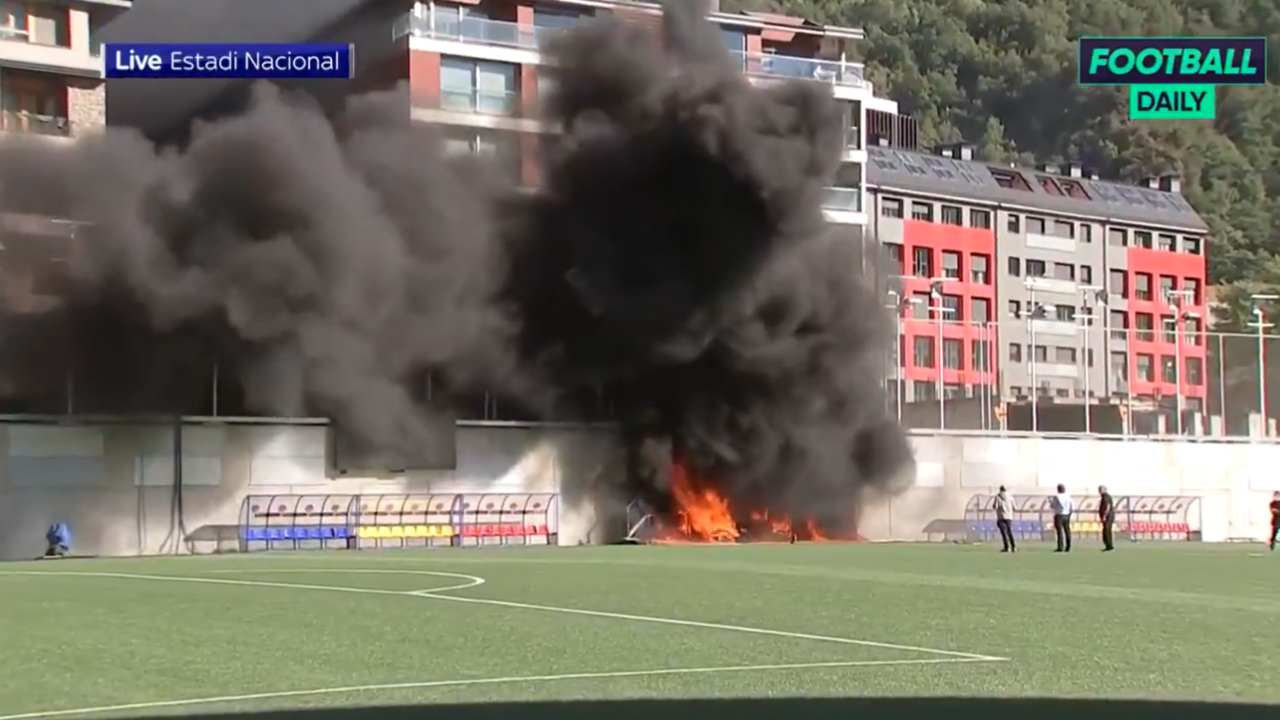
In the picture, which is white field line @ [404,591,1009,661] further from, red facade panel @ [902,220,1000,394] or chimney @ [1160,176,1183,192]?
chimney @ [1160,176,1183,192]

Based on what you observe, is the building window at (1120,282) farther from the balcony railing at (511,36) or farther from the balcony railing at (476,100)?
the balcony railing at (476,100)

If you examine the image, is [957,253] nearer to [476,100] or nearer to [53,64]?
[476,100]

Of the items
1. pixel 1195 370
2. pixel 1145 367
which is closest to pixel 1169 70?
pixel 1145 367

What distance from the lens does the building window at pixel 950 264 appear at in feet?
331

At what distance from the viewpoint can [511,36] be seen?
65188 mm

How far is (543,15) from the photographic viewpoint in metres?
68.0

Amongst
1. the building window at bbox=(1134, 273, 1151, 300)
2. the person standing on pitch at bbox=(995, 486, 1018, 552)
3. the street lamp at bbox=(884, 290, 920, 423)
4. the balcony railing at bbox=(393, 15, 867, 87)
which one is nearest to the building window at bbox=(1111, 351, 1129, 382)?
the street lamp at bbox=(884, 290, 920, 423)

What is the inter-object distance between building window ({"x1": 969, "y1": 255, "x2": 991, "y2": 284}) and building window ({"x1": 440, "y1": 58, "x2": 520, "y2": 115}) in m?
45.6

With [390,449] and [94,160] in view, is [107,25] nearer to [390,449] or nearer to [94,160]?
[94,160]

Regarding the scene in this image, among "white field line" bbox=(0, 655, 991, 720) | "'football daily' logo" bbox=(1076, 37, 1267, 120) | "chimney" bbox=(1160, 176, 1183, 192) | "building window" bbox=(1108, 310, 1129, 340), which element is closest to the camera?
"white field line" bbox=(0, 655, 991, 720)

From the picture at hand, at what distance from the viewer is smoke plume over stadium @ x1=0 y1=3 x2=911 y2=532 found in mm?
44875

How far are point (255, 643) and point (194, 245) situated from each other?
3201 cm

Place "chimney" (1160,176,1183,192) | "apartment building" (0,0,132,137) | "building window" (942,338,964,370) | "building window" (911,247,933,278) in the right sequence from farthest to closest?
"chimney" (1160,176,1183,192) → "building window" (911,247,933,278) → "building window" (942,338,964,370) → "apartment building" (0,0,132,137)

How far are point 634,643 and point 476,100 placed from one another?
4980cm
